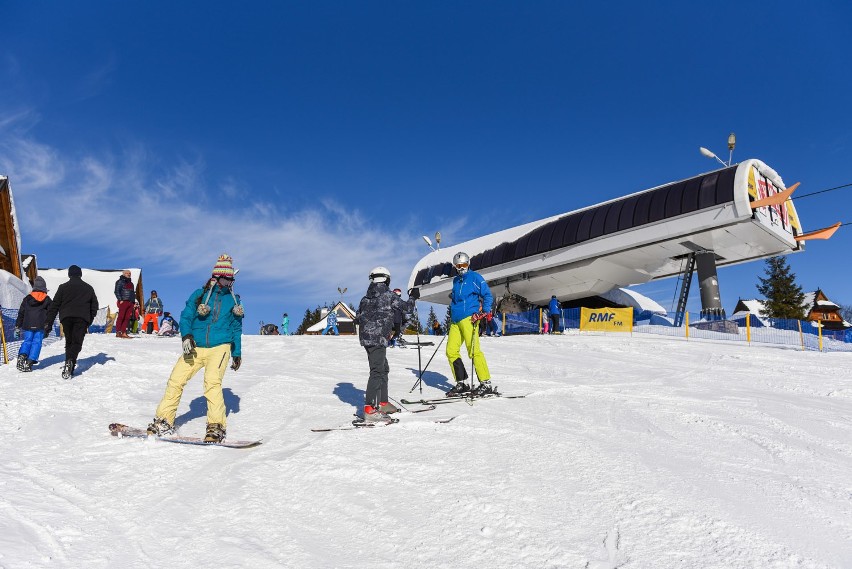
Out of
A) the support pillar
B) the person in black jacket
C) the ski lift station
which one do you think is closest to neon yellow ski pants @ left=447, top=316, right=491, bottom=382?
the person in black jacket

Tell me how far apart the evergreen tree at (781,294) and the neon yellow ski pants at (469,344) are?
54608 millimetres

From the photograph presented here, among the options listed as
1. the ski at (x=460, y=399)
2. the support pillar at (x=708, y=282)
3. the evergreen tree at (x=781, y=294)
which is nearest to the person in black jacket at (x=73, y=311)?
the ski at (x=460, y=399)

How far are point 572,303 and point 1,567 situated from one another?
35824mm

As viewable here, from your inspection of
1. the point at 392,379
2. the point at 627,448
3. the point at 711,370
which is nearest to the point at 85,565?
the point at 627,448

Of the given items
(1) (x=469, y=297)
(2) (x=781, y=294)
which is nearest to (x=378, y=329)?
(1) (x=469, y=297)

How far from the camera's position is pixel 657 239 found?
2594 cm

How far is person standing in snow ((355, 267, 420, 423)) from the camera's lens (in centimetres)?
554

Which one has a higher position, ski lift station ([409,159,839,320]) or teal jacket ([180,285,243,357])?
ski lift station ([409,159,839,320])

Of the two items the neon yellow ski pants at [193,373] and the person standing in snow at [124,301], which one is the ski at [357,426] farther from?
the person standing in snow at [124,301]

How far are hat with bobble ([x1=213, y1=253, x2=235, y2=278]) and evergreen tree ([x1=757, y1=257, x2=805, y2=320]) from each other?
57822 mm

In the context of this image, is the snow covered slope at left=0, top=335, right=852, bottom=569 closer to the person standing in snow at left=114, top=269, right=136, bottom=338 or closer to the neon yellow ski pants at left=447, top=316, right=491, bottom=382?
the neon yellow ski pants at left=447, top=316, right=491, bottom=382

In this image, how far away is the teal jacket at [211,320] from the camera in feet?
16.1

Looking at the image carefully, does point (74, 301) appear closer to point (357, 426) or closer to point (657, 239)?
point (357, 426)

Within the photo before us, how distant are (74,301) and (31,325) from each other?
923 mm
